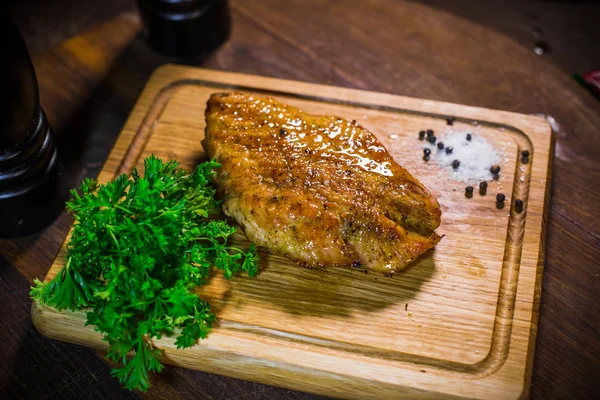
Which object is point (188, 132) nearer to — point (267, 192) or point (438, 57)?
point (267, 192)

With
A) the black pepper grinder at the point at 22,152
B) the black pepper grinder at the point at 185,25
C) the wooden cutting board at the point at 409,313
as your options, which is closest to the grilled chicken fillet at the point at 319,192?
the wooden cutting board at the point at 409,313

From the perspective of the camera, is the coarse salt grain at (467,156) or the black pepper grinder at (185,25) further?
the black pepper grinder at (185,25)

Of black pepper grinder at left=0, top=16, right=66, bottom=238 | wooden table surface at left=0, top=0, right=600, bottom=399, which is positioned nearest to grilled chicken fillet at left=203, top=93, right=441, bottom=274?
wooden table surface at left=0, top=0, right=600, bottom=399

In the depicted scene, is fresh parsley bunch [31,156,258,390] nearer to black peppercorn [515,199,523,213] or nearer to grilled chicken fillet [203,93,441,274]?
grilled chicken fillet [203,93,441,274]

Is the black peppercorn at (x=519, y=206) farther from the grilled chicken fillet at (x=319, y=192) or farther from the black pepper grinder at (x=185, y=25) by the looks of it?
the black pepper grinder at (x=185, y=25)

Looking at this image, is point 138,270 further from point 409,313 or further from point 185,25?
point 185,25

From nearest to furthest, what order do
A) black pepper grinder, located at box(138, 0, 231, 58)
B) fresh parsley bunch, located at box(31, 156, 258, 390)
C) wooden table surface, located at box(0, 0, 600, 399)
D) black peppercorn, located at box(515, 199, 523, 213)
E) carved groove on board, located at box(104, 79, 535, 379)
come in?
fresh parsley bunch, located at box(31, 156, 258, 390) < carved groove on board, located at box(104, 79, 535, 379) < wooden table surface, located at box(0, 0, 600, 399) < black peppercorn, located at box(515, 199, 523, 213) < black pepper grinder, located at box(138, 0, 231, 58)
